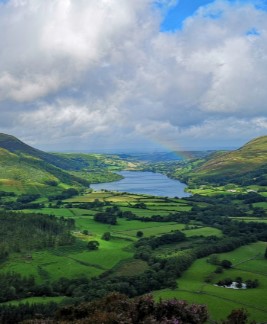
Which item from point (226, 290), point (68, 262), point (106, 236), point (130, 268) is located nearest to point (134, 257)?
point (130, 268)

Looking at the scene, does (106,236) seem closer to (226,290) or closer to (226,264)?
(226,264)

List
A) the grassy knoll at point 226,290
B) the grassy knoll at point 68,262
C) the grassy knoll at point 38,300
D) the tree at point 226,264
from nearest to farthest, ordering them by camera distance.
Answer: the grassy knoll at point 226,290, the grassy knoll at point 38,300, the grassy knoll at point 68,262, the tree at point 226,264

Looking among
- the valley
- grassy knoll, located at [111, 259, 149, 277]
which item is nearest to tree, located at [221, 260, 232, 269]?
the valley

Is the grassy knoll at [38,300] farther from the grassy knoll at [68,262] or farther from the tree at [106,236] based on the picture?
the tree at [106,236]

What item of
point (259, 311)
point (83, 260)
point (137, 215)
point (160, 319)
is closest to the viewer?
point (160, 319)

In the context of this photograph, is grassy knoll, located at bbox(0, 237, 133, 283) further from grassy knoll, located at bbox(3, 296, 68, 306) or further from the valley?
grassy knoll, located at bbox(3, 296, 68, 306)

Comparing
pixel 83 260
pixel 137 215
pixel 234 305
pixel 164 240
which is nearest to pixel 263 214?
pixel 137 215

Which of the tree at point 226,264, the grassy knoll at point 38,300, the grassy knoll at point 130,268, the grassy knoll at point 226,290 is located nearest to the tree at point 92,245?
the grassy knoll at point 130,268

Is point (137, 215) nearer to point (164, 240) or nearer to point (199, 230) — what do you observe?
point (199, 230)
